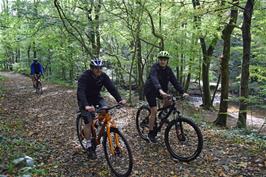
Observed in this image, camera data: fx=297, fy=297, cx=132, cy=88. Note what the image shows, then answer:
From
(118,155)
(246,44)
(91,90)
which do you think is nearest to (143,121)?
(91,90)

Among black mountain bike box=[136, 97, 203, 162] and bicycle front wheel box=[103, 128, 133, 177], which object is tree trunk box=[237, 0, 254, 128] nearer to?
black mountain bike box=[136, 97, 203, 162]

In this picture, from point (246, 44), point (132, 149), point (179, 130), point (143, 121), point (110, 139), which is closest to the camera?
point (110, 139)

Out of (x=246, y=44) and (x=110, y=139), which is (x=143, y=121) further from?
(x=246, y=44)

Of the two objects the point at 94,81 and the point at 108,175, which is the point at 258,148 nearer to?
the point at 108,175

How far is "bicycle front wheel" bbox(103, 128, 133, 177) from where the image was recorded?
575 centimetres

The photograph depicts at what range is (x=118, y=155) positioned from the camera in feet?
19.5

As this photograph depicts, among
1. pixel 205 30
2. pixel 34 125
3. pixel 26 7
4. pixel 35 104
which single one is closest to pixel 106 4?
pixel 26 7

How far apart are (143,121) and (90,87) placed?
2.19m

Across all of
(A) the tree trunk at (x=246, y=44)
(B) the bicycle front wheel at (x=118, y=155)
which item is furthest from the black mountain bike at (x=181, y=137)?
(A) the tree trunk at (x=246, y=44)

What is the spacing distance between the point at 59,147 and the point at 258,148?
16.9 ft

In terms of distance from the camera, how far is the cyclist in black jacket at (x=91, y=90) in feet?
20.5

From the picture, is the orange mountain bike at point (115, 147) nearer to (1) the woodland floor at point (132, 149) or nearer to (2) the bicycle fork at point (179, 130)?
(1) the woodland floor at point (132, 149)

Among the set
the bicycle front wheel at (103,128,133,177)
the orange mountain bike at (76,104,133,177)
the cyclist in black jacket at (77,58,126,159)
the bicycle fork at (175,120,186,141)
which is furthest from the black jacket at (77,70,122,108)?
the bicycle fork at (175,120,186,141)

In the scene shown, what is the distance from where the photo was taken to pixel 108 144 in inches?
241
